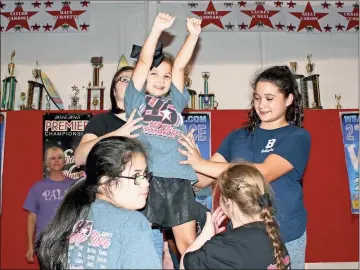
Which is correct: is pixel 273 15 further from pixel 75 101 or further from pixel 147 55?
pixel 147 55

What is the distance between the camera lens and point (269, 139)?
221 centimetres

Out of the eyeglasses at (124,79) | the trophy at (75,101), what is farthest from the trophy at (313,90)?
the eyeglasses at (124,79)

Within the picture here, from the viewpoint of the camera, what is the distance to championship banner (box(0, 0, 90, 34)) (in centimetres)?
558

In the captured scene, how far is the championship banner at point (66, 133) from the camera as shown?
4.75 metres

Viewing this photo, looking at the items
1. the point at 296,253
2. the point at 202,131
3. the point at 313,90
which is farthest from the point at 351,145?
the point at 296,253

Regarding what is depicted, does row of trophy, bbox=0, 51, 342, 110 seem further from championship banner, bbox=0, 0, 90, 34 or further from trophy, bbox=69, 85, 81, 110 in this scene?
championship banner, bbox=0, 0, 90, 34

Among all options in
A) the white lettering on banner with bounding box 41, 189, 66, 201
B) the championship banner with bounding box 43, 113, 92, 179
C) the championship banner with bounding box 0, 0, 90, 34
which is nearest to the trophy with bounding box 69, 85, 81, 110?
the championship banner with bounding box 43, 113, 92, 179

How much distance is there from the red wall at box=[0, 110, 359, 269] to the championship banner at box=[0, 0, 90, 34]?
1349mm

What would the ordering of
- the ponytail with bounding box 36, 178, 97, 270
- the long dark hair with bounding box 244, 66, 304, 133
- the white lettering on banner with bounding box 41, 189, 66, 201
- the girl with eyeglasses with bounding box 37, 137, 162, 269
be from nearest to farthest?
1. the girl with eyeglasses with bounding box 37, 137, 162, 269
2. the ponytail with bounding box 36, 178, 97, 270
3. the long dark hair with bounding box 244, 66, 304, 133
4. the white lettering on banner with bounding box 41, 189, 66, 201

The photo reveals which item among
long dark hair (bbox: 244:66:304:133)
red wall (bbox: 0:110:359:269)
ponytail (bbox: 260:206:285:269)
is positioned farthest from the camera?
red wall (bbox: 0:110:359:269)

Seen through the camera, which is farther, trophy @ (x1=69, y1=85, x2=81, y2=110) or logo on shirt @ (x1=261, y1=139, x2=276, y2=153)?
trophy @ (x1=69, y1=85, x2=81, y2=110)

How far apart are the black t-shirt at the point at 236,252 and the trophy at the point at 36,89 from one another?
157 inches

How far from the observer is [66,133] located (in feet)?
15.8

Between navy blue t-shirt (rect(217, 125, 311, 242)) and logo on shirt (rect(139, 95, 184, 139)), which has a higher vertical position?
logo on shirt (rect(139, 95, 184, 139))
